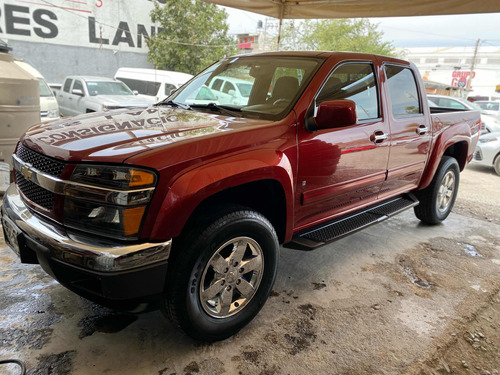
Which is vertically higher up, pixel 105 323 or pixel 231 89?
pixel 231 89

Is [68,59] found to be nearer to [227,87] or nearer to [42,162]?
[227,87]

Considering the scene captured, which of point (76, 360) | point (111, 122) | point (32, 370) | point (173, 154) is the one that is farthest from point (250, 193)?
point (32, 370)

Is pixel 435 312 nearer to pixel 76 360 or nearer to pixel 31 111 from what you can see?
pixel 76 360

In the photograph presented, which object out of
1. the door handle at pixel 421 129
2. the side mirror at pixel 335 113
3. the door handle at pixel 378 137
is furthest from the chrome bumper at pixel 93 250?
the door handle at pixel 421 129

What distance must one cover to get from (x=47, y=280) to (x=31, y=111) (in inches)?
115

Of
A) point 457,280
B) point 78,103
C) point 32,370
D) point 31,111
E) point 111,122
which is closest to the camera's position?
point 32,370

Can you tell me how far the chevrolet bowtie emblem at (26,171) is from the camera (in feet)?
7.06

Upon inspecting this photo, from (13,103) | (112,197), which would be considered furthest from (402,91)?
(13,103)

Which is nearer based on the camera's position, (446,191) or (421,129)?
(421,129)

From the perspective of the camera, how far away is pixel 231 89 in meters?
3.09

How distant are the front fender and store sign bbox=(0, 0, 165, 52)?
20.1 meters

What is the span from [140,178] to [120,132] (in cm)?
49

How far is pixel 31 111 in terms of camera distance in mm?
4941

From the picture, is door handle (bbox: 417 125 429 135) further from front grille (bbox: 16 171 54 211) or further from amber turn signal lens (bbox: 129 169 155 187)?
front grille (bbox: 16 171 54 211)
